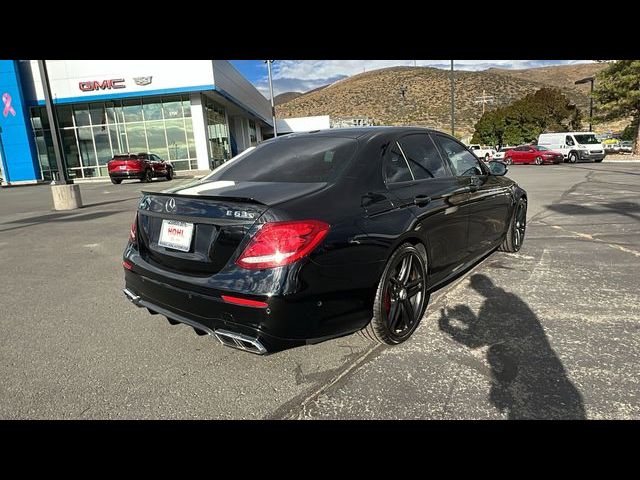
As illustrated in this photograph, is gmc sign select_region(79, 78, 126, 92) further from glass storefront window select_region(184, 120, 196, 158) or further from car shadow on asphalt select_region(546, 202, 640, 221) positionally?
car shadow on asphalt select_region(546, 202, 640, 221)

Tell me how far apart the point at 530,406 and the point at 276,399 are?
1433 mm

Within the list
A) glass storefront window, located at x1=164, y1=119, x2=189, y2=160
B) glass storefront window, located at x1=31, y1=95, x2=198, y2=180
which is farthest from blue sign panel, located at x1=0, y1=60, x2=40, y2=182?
glass storefront window, located at x1=164, y1=119, x2=189, y2=160

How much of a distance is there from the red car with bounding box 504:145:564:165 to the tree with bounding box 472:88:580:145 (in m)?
16.9

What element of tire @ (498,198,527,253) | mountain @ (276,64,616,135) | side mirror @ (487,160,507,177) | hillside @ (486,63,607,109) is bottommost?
tire @ (498,198,527,253)

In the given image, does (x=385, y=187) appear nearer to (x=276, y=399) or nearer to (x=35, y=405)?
(x=276, y=399)

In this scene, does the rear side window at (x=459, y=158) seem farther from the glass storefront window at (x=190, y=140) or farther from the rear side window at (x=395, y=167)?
the glass storefront window at (x=190, y=140)

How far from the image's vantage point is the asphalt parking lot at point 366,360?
2422mm

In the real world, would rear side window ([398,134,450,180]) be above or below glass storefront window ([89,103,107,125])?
below

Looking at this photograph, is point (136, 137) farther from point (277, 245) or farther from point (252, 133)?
point (277, 245)

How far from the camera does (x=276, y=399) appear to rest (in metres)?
2.51

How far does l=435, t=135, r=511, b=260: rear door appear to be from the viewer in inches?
161
